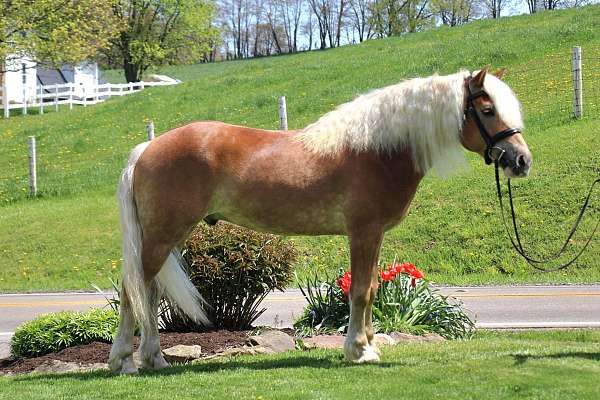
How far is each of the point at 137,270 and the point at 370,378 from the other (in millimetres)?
2195

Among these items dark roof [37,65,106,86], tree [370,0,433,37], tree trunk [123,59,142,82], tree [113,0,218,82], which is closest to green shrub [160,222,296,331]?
tree [113,0,218,82]

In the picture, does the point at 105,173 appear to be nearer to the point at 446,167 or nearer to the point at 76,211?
the point at 76,211

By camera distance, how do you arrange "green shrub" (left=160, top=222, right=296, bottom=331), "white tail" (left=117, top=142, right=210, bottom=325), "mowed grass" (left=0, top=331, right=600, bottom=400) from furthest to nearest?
1. "green shrub" (left=160, top=222, right=296, bottom=331)
2. "white tail" (left=117, top=142, right=210, bottom=325)
3. "mowed grass" (left=0, top=331, right=600, bottom=400)

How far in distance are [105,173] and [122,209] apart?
58.3ft

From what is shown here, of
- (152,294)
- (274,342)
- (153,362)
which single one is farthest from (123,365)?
(274,342)

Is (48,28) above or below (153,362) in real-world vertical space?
above

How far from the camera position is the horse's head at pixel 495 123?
22.4ft

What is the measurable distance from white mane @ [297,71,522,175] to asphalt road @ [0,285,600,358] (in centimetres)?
390

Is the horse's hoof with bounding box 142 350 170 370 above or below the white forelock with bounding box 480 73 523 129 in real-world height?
below

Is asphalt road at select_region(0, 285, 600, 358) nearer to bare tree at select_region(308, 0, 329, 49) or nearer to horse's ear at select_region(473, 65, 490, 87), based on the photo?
horse's ear at select_region(473, 65, 490, 87)

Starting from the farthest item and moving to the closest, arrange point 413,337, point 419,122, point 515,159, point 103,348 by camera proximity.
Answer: point 413,337, point 103,348, point 419,122, point 515,159

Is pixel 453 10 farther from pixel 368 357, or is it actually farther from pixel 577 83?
pixel 368 357

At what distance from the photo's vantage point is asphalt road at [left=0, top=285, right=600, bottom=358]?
10695mm

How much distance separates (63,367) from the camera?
27.0 ft
